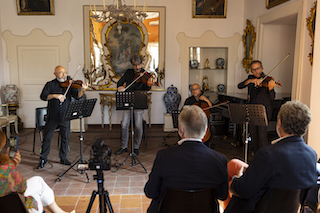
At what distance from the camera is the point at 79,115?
3689 millimetres

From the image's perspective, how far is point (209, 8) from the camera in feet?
22.7

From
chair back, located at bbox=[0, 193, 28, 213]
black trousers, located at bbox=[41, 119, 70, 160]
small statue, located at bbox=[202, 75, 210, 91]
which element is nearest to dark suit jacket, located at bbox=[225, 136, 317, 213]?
chair back, located at bbox=[0, 193, 28, 213]

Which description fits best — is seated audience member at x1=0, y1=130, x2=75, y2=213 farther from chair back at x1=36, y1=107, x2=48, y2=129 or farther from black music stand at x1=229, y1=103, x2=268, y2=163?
A: chair back at x1=36, y1=107, x2=48, y2=129

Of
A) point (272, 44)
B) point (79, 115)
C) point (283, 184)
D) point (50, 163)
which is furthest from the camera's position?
point (272, 44)

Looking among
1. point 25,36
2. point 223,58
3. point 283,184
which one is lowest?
point 283,184

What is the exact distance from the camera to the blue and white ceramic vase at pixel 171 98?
6797 millimetres

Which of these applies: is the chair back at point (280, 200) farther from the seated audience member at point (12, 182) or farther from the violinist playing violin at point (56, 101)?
the violinist playing violin at point (56, 101)

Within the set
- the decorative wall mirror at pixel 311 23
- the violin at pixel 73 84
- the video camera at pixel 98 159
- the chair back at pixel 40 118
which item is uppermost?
the decorative wall mirror at pixel 311 23

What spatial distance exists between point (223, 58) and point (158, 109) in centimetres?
221

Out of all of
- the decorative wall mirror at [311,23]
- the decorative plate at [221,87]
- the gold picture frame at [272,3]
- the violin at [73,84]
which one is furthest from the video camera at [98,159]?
the decorative plate at [221,87]

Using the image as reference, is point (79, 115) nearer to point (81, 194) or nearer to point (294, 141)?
point (81, 194)

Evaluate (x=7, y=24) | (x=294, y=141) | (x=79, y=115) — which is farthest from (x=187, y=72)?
(x=294, y=141)

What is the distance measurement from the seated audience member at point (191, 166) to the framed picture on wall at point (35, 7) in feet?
20.3

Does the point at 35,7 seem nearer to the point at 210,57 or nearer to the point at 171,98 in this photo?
the point at 171,98
